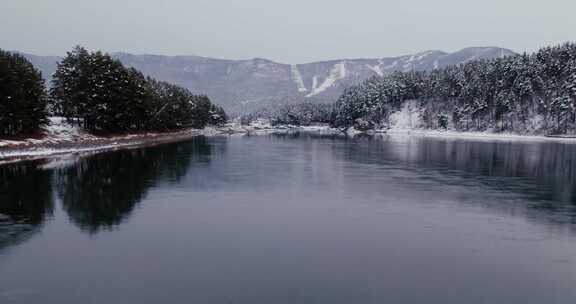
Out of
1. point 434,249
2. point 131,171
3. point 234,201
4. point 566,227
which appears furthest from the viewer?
point 131,171

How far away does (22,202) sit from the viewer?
88.5 feet

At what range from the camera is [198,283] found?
14250 millimetres

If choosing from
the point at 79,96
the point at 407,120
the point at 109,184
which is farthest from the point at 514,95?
the point at 109,184

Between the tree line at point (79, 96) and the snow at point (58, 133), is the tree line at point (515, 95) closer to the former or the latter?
the tree line at point (79, 96)

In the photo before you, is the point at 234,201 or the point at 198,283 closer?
the point at 198,283

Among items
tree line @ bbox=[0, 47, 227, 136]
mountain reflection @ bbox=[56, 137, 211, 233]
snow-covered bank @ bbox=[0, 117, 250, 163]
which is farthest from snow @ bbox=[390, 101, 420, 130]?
mountain reflection @ bbox=[56, 137, 211, 233]

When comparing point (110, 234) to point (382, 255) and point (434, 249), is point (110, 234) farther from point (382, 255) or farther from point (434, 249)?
point (434, 249)

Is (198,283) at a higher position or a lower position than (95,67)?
lower

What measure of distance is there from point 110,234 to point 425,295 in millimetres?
14457

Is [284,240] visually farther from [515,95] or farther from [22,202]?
[515,95]

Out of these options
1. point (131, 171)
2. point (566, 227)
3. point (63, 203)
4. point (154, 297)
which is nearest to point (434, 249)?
point (566, 227)

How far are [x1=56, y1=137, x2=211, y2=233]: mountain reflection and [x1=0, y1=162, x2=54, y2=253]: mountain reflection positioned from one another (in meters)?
1.14

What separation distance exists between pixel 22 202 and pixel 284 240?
1836 cm

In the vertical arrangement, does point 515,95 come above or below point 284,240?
above
